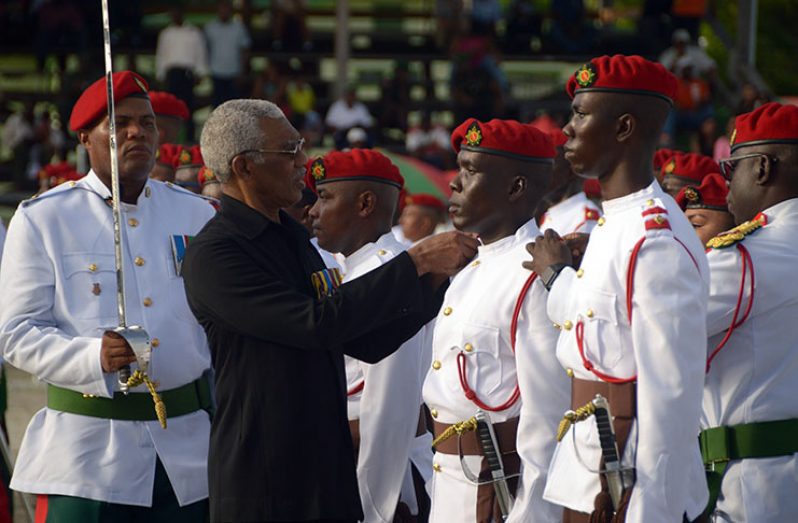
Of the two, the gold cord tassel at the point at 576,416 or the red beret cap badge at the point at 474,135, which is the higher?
the red beret cap badge at the point at 474,135

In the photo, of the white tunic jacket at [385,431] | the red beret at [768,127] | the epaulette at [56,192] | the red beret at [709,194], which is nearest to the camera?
the red beret at [768,127]

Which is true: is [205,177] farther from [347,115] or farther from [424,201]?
[347,115]

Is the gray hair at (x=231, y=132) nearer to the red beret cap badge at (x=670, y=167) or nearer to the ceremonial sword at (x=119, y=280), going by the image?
the ceremonial sword at (x=119, y=280)

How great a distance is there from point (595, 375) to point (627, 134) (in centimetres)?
68

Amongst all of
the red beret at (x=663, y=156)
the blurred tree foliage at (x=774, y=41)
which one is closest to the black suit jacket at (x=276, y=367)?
the red beret at (x=663, y=156)

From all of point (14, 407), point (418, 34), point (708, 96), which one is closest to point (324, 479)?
point (14, 407)

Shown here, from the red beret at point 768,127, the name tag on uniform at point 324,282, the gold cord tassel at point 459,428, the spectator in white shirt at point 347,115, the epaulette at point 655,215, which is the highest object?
the red beret at point 768,127

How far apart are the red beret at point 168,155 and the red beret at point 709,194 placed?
2.84 metres

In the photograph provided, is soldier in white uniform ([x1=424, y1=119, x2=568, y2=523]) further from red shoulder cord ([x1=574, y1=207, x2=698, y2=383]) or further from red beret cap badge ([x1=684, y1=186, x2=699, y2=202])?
red beret cap badge ([x1=684, y1=186, x2=699, y2=202])

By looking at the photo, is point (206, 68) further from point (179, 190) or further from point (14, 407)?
point (179, 190)

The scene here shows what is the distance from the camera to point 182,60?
17641mm

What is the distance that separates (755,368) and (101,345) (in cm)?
197

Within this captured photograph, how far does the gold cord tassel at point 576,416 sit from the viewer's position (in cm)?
368

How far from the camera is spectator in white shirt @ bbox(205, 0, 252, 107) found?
18.0 meters
